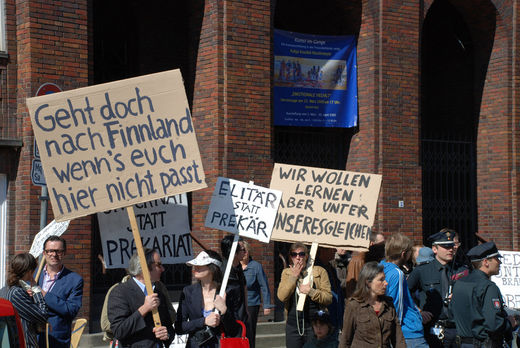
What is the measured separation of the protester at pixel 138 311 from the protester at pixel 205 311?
6.9 inches

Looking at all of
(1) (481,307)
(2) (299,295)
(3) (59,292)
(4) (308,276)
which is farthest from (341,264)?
(3) (59,292)

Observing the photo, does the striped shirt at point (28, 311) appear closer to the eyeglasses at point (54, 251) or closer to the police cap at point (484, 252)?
the eyeglasses at point (54, 251)

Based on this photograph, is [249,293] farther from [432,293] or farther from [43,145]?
[43,145]

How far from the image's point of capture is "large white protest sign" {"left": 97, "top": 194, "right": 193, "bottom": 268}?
28.1ft

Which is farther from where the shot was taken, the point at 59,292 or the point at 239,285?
the point at 239,285

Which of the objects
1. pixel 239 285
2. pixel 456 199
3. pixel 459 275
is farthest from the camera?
pixel 456 199

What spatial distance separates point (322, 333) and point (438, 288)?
5.57 feet

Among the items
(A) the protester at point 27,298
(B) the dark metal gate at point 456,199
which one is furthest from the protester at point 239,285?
(B) the dark metal gate at point 456,199

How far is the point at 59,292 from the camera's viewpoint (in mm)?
7312

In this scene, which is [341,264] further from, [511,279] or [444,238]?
[511,279]

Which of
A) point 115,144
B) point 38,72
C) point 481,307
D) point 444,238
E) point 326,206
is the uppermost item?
point 38,72

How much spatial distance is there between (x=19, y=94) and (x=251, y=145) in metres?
3.90

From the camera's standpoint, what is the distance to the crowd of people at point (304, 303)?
6.62 metres

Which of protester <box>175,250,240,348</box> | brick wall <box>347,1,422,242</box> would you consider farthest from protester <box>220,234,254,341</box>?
brick wall <box>347,1,422,242</box>
